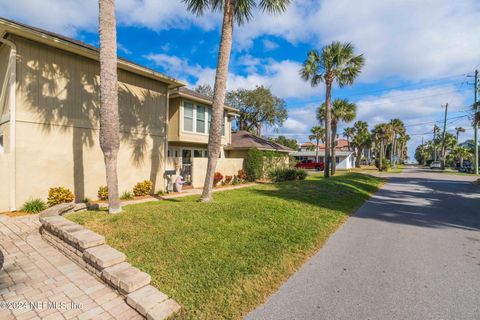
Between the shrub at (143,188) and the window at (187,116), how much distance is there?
4.26 meters

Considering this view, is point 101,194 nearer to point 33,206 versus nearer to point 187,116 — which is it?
point 33,206

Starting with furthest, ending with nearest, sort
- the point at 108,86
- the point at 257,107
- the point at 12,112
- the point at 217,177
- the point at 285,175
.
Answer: the point at 257,107 < the point at 285,175 < the point at 217,177 < the point at 12,112 < the point at 108,86

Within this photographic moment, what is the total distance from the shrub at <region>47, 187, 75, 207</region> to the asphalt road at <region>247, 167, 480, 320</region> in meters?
8.19

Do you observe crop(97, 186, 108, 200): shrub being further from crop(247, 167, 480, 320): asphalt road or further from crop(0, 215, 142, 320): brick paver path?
crop(247, 167, 480, 320): asphalt road

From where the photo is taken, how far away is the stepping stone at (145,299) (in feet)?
9.98

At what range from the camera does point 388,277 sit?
3.93 meters

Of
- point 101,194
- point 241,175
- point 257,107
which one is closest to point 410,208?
point 241,175

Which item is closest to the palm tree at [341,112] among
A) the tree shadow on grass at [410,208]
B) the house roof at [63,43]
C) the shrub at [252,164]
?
the shrub at [252,164]

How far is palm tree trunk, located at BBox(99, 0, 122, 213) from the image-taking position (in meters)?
6.47

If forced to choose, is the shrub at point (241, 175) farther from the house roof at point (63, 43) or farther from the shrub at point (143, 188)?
the house roof at point (63, 43)

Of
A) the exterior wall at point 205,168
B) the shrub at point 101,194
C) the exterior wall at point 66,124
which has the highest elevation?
the exterior wall at point 66,124

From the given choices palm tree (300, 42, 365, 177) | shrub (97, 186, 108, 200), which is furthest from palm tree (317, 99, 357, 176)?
shrub (97, 186, 108, 200)

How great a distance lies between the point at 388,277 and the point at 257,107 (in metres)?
31.7

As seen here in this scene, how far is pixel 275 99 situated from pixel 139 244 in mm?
32647
